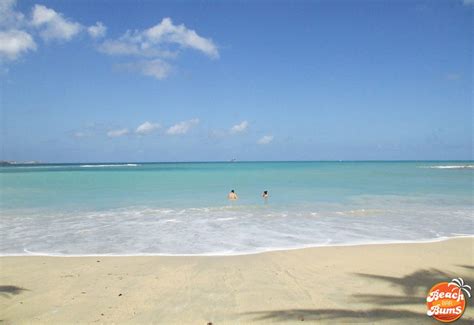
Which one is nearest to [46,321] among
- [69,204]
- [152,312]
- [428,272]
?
[152,312]

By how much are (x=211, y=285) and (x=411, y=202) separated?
624 inches

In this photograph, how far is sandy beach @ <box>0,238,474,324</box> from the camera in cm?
500

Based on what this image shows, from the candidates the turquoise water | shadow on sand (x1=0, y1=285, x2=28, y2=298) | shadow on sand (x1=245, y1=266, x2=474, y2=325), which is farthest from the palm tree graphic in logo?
shadow on sand (x1=0, y1=285, x2=28, y2=298)

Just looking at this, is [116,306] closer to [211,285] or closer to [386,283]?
[211,285]

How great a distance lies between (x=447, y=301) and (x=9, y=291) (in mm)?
7454

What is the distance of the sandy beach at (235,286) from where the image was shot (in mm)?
4996

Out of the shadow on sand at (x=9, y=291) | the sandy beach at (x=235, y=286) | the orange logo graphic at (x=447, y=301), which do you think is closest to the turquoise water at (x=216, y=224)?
the sandy beach at (x=235, y=286)

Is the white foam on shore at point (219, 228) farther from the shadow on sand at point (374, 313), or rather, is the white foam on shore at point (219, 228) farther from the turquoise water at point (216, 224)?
the shadow on sand at point (374, 313)

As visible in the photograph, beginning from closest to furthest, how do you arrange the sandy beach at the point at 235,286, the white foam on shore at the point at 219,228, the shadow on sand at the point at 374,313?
1. the shadow on sand at the point at 374,313
2. the sandy beach at the point at 235,286
3. the white foam on shore at the point at 219,228

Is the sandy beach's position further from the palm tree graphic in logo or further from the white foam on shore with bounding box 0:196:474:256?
the white foam on shore with bounding box 0:196:474:256

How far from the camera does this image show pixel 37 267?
24.2ft

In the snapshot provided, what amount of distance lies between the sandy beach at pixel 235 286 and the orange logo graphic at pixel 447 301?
113 millimetres

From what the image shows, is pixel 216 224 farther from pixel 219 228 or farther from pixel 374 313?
pixel 374 313

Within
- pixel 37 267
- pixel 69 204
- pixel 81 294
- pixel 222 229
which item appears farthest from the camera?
pixel 69 204
